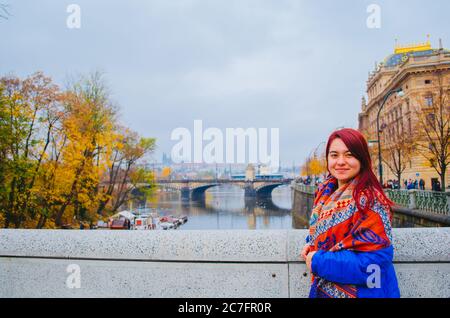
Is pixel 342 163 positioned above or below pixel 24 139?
below

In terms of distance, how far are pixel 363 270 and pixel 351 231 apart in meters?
0.17

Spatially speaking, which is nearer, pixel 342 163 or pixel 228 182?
pixel 342 163

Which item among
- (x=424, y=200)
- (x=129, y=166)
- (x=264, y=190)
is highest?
(x=129, y=166)

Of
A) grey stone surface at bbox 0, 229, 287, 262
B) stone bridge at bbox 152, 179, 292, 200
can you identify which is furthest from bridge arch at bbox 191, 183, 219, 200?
grey stone surface at bbox 0, 229, 287, 262

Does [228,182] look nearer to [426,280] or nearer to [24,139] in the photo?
[24,139]

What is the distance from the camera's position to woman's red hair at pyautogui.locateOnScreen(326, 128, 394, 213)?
1520 millimetres

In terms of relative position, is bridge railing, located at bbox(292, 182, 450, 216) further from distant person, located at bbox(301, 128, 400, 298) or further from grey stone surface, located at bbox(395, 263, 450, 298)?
distant person, located at bbox(301, 128, 400, 298)

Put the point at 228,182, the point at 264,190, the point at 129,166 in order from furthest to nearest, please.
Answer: the point at 264,190 < the point at 228,182 < the point at 129,166

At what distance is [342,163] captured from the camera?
1.67 metres

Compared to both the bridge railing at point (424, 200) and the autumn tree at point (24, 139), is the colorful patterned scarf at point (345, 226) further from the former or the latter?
the autumn tree at point (24, 139)

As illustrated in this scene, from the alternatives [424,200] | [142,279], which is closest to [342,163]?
[142,279]
